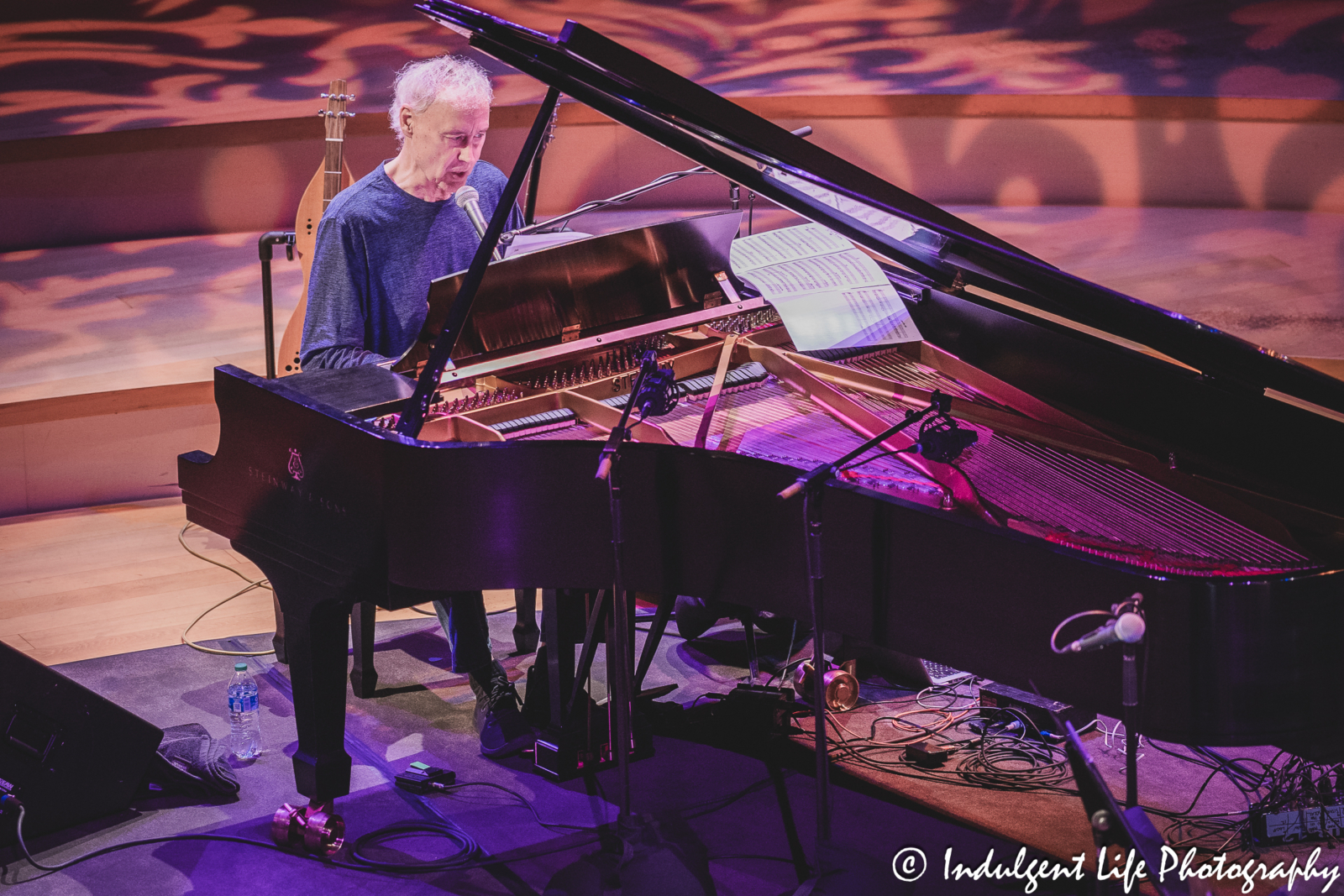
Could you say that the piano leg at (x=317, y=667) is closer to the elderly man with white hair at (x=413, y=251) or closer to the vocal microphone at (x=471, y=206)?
the elderly man with white hair at (x=413, y=251)

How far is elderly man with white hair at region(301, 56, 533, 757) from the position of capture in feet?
11.6

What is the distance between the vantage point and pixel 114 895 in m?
2.87

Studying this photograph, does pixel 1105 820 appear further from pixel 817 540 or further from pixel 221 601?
pixel 221 601

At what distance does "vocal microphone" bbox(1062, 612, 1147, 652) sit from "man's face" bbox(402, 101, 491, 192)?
2203 mm

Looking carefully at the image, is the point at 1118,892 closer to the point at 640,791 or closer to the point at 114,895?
the point at 640,791

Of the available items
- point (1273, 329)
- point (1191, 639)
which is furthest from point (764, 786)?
point (1273, 329)

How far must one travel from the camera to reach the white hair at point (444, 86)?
3.53 metres

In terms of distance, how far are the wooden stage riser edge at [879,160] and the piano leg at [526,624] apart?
3421 millimetres

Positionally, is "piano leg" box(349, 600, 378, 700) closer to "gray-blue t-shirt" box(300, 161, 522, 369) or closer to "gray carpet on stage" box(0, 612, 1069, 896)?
"gray carpet on stage" box(0, 612, 1069, 896)

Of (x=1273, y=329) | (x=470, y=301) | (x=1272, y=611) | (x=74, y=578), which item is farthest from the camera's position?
(x=1273, y=329)

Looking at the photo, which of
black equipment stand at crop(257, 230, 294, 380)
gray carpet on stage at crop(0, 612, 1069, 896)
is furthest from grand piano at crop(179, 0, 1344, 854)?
black equipment stand at crop(257, 230, 294, 380)

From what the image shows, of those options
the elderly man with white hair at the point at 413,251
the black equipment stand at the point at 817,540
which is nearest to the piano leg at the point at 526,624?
the elderly man with white hair at the point at 413,251

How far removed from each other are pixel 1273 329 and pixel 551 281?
3.66 meters

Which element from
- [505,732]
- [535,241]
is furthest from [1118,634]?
[535,241]
